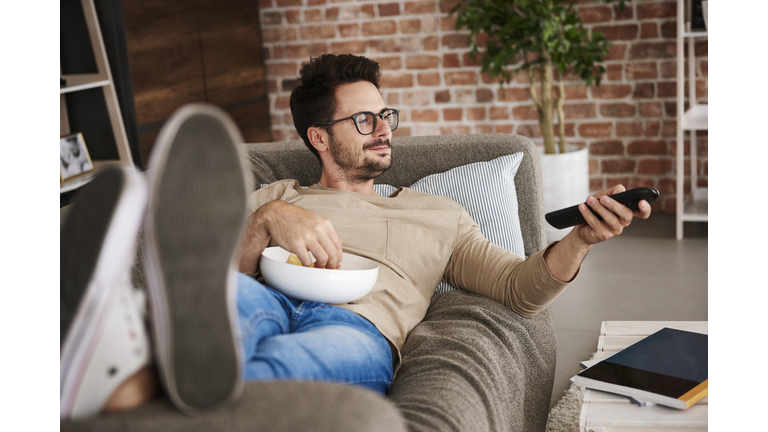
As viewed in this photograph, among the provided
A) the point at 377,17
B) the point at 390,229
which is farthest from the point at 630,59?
the point at 390,229

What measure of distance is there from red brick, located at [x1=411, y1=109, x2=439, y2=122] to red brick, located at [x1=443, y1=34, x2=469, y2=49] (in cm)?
40

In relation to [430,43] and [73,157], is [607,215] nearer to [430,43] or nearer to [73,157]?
[73,157]

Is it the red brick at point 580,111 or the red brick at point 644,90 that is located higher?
the red brick at point 644,90

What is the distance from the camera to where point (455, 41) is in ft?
12.2

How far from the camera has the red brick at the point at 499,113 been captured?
3.71 metres

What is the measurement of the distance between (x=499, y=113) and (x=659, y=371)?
279 cm

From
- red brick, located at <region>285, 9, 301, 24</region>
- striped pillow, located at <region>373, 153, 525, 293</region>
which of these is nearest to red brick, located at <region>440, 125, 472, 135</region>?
red brick, located at <region>285, 9, 301, 24</region>

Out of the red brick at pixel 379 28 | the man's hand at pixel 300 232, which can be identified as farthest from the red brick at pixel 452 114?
the man's hand at pixel 300 232

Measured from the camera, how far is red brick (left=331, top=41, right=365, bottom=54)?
12.9ft

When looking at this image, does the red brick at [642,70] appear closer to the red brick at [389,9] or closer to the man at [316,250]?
the red brick at [389,9]

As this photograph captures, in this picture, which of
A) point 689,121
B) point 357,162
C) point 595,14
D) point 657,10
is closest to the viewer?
point 357,162

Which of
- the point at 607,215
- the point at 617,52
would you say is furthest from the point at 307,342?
the point at 617,52

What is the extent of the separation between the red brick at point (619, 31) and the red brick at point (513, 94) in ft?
1.66
